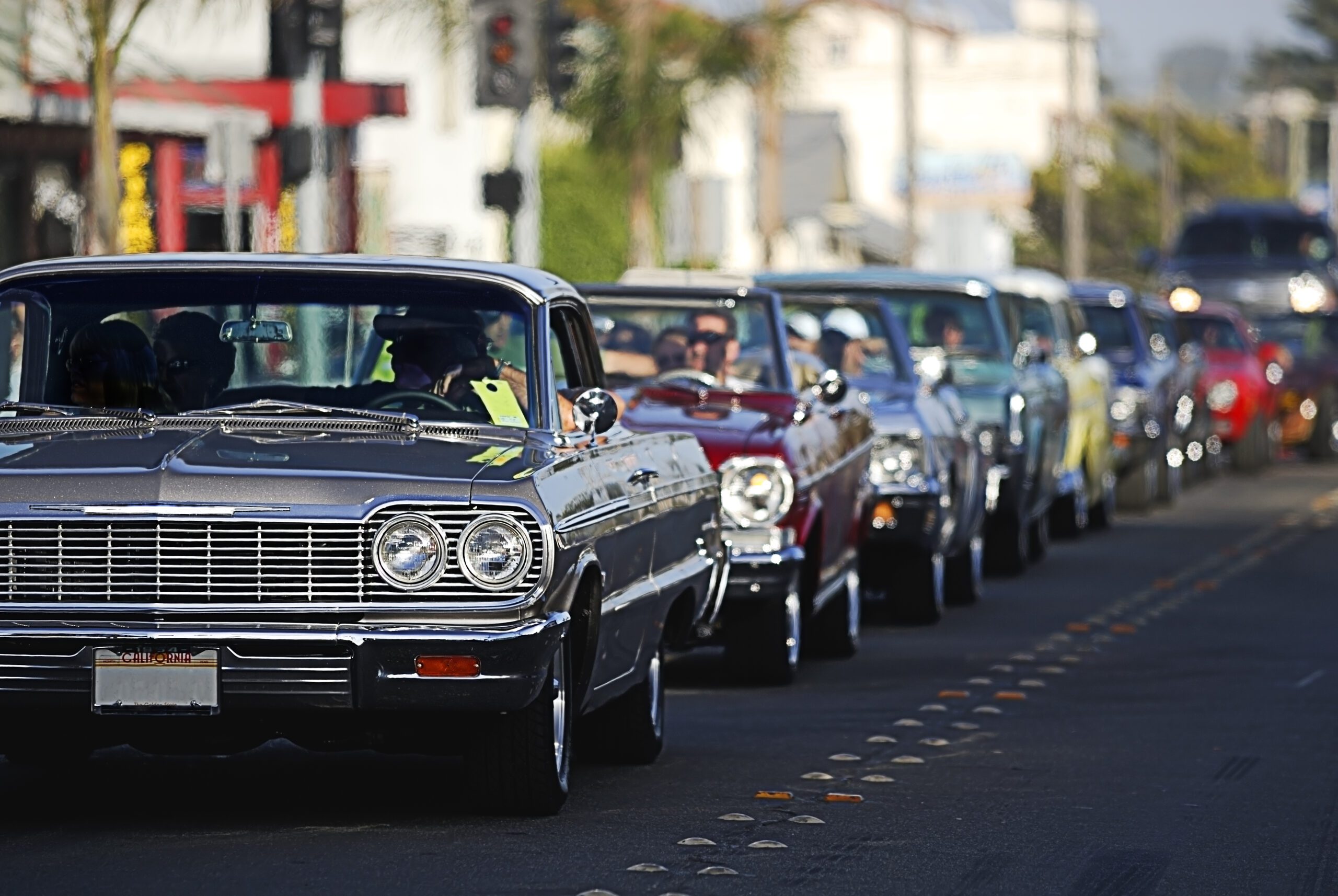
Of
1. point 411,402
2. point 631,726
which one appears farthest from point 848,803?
point 411,402

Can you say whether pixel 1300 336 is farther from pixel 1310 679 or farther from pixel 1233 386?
pixel 1310 679

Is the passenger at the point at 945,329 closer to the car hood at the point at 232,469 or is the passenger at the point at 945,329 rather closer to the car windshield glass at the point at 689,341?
the car windshield glass at the point at 689,341

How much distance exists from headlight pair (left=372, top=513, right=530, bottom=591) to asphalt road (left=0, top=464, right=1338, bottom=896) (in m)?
0.71

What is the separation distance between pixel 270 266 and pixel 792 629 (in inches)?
157

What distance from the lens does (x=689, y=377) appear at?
518 inches

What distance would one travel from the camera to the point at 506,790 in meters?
8.25

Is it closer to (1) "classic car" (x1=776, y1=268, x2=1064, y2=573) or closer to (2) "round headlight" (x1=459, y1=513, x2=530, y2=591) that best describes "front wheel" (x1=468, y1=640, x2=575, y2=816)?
(2) "round headlight" (x1=459, y1=513, x2=530, y2=591)

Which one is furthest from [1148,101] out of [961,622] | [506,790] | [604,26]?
[506,790]

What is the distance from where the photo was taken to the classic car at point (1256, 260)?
134 feet

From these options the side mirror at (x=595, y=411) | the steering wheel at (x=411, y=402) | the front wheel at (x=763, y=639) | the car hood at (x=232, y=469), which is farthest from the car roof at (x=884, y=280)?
the car hood at (x=232, y=469)

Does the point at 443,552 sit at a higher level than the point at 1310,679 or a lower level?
higher

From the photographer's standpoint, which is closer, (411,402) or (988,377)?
(411,402)

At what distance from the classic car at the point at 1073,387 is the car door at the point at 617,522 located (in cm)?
1023

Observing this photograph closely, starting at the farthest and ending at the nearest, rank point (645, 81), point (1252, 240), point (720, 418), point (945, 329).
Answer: point (1252, 240), point (645, 81), point (945, 329), point (720, 418)
